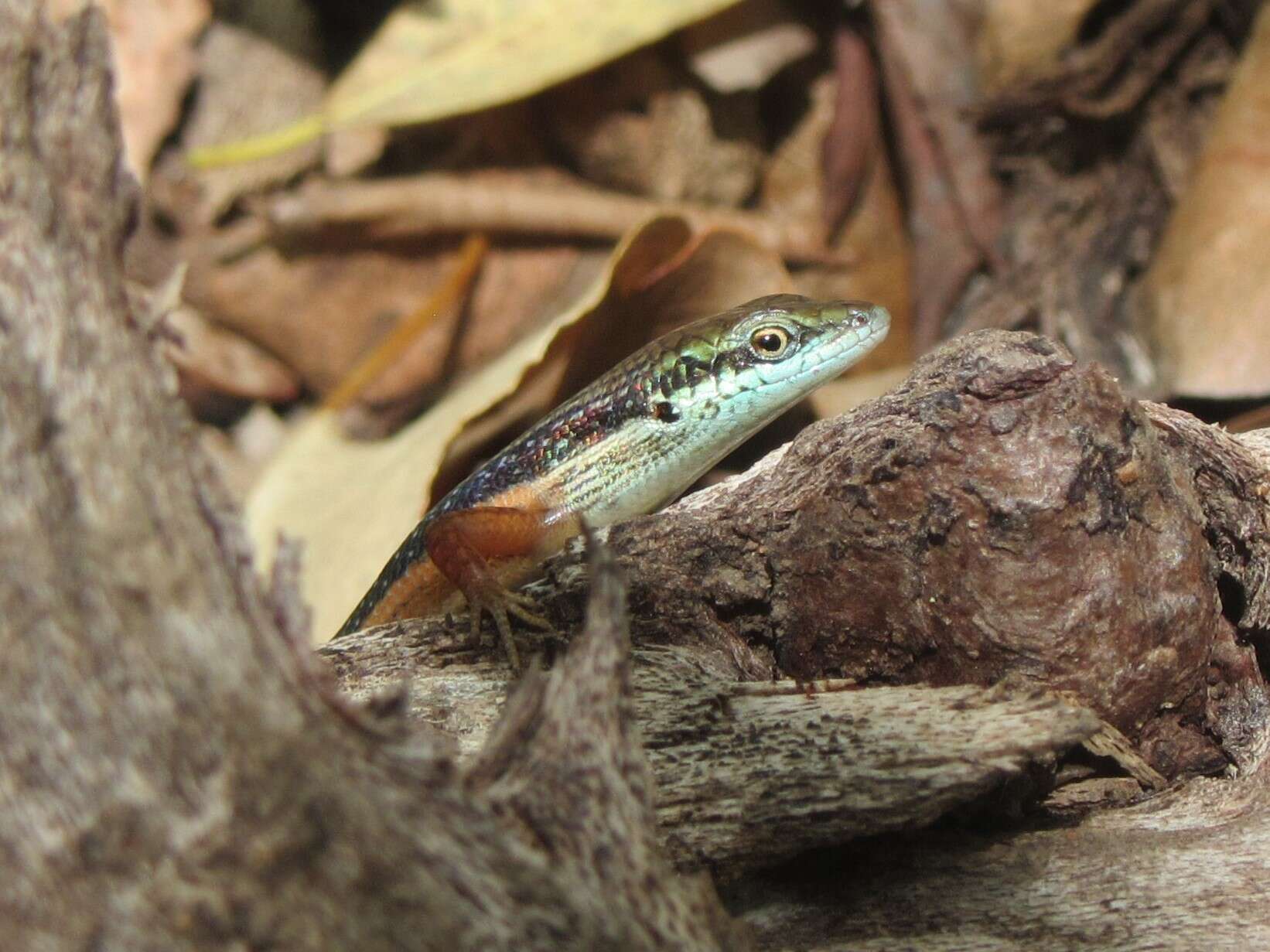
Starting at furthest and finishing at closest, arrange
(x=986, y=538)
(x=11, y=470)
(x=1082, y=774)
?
(x=1082, y=774), (x=986, y=538), (x=11, y=470)

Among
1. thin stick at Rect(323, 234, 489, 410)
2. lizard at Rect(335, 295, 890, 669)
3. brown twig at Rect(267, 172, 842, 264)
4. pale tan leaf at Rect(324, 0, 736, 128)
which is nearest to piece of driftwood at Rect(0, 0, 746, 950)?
lizard at Rect(335, 295, 890, 669)

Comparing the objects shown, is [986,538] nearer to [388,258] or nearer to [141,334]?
[141,334]

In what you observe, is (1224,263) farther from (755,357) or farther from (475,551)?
(475,551)

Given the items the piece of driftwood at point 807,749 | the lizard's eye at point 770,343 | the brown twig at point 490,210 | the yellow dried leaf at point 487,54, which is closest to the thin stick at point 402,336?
the brown twig at point 490,210

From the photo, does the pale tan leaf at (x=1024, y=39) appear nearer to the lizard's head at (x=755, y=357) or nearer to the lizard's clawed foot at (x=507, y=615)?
the lizard's head at (x=755, y=357)

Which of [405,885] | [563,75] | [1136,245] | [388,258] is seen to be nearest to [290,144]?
[388,258]

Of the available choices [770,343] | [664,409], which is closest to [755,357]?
[770,343]

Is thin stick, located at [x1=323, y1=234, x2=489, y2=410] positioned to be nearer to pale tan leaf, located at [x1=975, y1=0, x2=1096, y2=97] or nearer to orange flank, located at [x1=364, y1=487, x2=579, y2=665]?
orange flank, located at [x1=364, y1=487, x2=579, y2=665]
